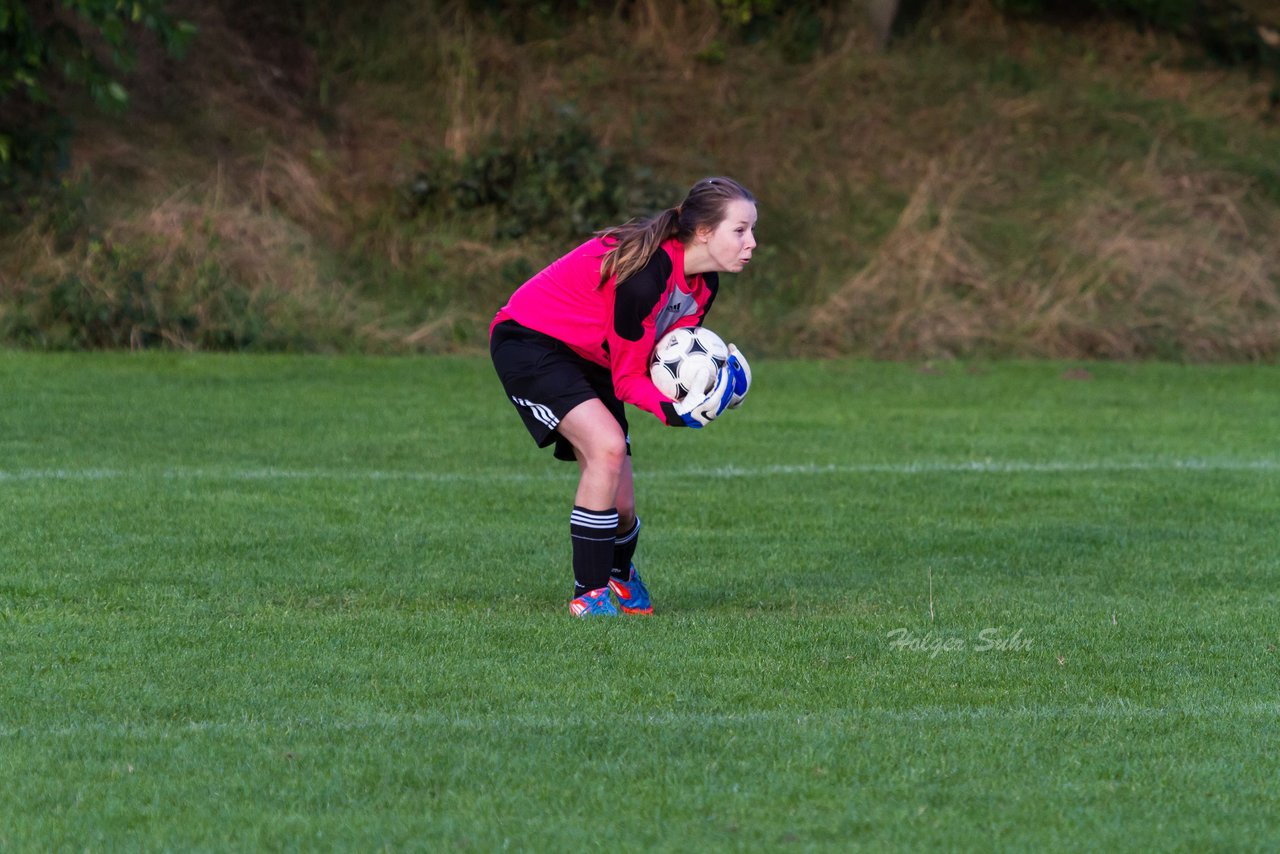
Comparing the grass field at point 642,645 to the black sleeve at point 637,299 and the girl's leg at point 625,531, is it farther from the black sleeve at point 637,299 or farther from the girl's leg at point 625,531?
the black sleeve at point 637,299

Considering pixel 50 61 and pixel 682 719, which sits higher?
pixel 682 719

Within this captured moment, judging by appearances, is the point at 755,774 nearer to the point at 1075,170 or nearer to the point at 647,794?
the point at 647,794

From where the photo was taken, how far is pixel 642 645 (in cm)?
570

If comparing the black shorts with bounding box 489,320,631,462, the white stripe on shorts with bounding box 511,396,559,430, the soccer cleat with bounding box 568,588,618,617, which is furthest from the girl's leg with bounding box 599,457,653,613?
the white stripe on shorts with bounding box 511,396,559,430

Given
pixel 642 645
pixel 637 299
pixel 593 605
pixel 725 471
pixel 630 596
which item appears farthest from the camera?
pixel 725 471

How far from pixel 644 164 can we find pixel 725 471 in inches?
403

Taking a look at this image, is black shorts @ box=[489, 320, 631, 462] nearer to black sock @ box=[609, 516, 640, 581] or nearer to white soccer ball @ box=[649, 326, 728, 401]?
white soccer ball @ box=[649, 326, 728, 401]

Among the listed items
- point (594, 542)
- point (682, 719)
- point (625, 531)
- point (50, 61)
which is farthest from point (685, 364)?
point (50, 61)

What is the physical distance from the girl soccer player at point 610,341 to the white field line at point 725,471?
11.3 ft

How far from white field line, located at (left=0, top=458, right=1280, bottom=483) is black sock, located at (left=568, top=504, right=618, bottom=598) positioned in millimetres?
3528

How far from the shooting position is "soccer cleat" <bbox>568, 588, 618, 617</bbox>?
6.27m

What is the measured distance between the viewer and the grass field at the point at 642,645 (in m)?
4.04

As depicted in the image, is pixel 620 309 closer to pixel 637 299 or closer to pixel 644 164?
pixel 637 299

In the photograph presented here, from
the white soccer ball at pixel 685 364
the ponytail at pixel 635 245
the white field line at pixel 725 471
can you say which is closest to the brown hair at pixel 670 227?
the ponytail at pixel 635 245
